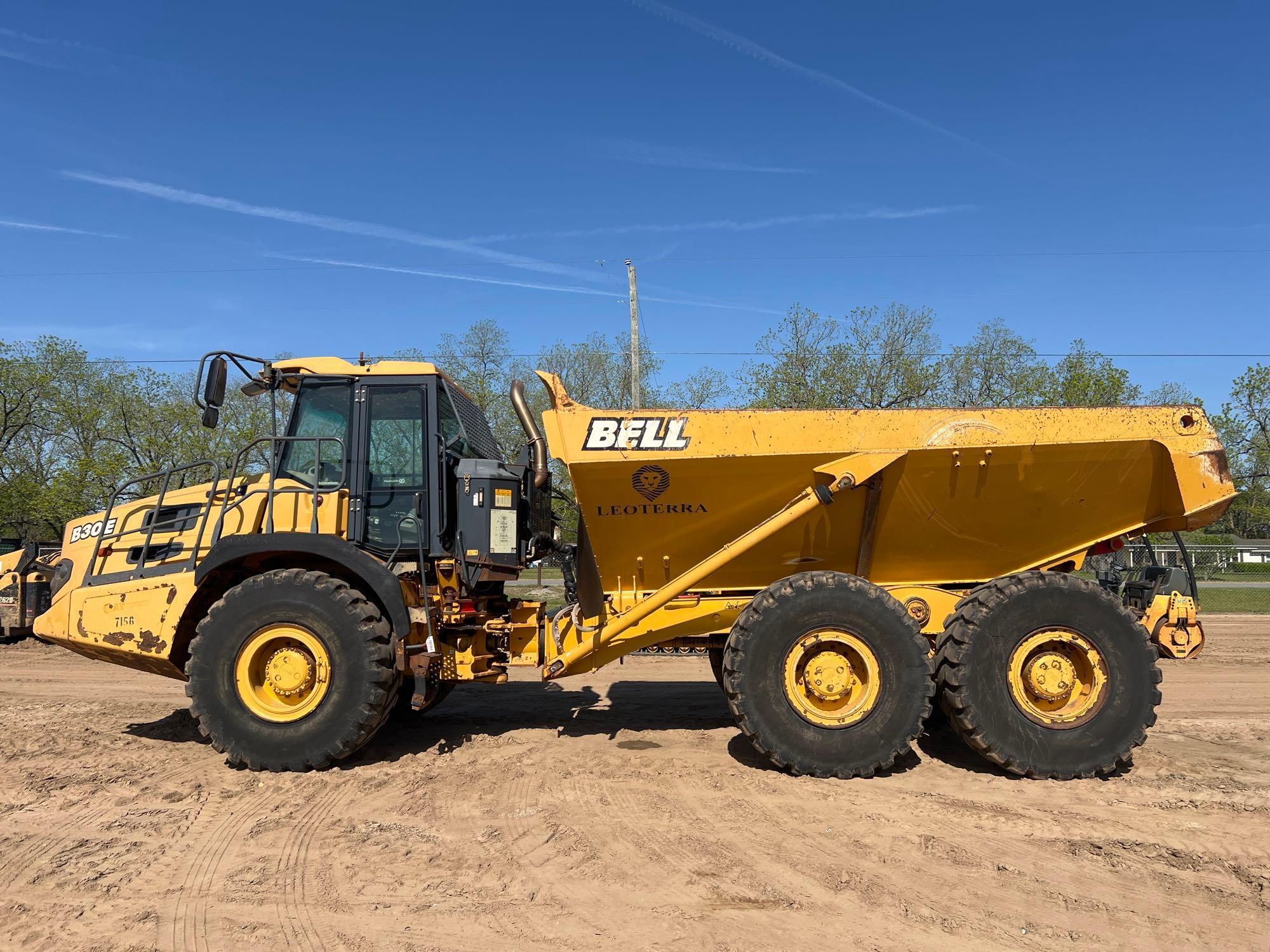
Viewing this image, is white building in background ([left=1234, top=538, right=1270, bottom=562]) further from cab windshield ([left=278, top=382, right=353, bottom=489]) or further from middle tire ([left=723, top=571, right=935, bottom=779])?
cab windshield ([left=278, top=382, right=353, bottom=489])

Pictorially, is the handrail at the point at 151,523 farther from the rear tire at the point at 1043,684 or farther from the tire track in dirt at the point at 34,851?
the rear tire at the point at 1043,684

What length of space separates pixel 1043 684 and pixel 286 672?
4.98 m

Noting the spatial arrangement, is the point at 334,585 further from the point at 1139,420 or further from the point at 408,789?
the point at 1139,420

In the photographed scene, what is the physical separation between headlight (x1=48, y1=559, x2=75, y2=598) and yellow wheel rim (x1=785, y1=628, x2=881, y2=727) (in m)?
5.24

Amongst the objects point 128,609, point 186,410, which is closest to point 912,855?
point 128,609

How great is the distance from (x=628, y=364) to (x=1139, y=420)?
19.4 m

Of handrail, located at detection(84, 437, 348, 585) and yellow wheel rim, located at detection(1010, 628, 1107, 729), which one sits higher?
handrail, located at detection(84, 437, 348, 585)

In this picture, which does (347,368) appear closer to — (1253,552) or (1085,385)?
(1085,385)

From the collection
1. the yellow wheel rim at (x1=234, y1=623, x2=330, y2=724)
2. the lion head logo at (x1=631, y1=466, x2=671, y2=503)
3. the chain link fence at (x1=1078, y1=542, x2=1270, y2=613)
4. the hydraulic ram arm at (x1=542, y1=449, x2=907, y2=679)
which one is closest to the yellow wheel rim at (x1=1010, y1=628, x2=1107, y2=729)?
the chain link fence at (x1=1078, y1=542, x2=1270, y2=613)

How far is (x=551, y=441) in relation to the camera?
529 cm

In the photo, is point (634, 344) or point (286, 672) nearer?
point (286, 672)

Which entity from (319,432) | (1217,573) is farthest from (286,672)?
(1217,573)

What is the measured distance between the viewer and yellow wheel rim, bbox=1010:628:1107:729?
5.17 metres

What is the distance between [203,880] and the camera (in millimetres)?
3695
